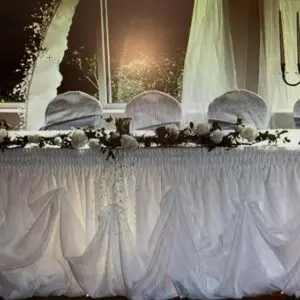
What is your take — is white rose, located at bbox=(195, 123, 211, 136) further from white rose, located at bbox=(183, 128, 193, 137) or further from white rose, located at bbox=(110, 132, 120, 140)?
white rose, located at bbox=(110, 132, 120, 140)

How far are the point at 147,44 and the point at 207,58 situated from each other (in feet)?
2.42

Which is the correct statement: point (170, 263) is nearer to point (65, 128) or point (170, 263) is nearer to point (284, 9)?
point (65, 128)

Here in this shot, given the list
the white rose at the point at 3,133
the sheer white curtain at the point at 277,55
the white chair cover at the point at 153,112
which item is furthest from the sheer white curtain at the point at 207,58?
the white rose at the point at 3,133

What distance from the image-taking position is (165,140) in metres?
2.62

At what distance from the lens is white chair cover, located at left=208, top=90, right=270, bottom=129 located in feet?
12.1

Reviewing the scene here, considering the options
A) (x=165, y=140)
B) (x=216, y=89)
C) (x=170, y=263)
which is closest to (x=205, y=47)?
(x=216, y=89)

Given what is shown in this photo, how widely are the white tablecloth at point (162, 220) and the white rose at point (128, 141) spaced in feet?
0.20

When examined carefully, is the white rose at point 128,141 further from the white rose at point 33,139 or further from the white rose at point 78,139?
the white rose at point 33,139

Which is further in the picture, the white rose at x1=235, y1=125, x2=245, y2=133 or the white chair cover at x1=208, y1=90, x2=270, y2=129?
the white chair cover at x1=208, y1=90, x2=270, y2=129

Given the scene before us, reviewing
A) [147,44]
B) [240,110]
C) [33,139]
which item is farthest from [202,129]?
[147,44]

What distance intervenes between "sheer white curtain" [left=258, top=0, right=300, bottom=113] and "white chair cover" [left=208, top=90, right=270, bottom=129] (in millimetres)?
794

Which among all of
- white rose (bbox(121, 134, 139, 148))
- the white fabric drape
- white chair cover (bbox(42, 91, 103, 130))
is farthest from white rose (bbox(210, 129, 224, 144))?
the white fabric drape

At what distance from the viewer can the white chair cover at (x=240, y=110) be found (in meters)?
3.69

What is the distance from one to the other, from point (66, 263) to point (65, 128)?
135cm
